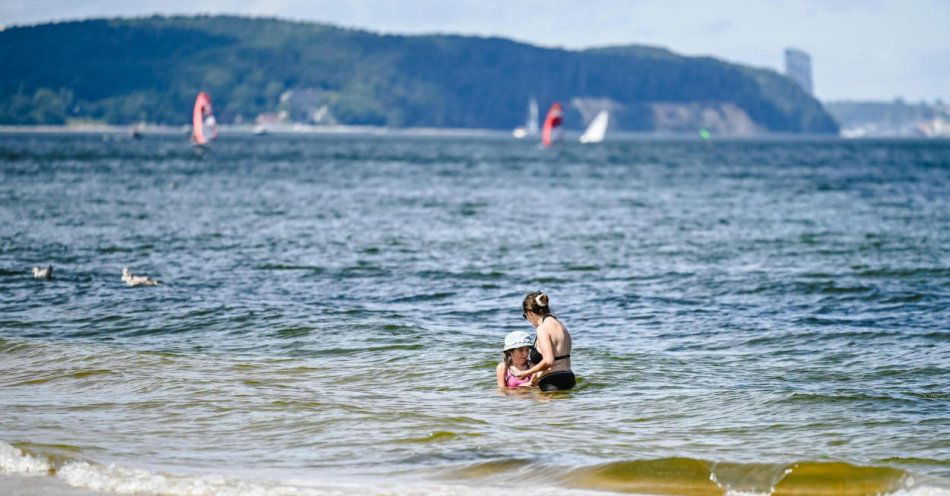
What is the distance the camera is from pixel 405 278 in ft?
82.8

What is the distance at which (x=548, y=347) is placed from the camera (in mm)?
13797

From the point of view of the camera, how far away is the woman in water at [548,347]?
45.3ft

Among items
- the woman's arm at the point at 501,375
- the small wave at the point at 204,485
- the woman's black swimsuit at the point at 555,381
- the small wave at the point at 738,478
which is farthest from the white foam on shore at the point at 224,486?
the woman's arm at the point at 501,375

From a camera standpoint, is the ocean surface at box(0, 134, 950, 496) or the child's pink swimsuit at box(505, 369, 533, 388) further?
the child's pink swimsuit at box(505, 369, 533, 388)

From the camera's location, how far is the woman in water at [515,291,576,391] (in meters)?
13.8

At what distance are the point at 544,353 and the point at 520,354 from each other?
1.15 ft

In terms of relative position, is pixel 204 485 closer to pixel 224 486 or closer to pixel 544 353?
pixel 224 486

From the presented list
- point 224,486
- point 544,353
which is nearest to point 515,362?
point 544,353

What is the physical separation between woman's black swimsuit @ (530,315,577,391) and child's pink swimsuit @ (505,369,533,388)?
175 mm

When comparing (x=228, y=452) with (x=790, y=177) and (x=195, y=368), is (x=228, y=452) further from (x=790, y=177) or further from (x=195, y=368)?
(x=790, y=177)

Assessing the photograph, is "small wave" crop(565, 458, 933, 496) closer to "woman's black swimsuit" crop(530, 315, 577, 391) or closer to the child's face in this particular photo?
"woman's black swimsuit" crop(530, 315, 577, 391)

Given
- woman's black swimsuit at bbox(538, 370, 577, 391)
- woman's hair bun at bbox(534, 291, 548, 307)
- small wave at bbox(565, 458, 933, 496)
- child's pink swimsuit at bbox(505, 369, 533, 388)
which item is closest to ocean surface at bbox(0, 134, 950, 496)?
small wave at bbox(565, 458, 933, 496)

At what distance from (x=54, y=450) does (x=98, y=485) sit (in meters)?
A: 1.25

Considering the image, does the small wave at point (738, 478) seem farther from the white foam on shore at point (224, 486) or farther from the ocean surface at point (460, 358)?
the white foam on shore at point (224, 486)
